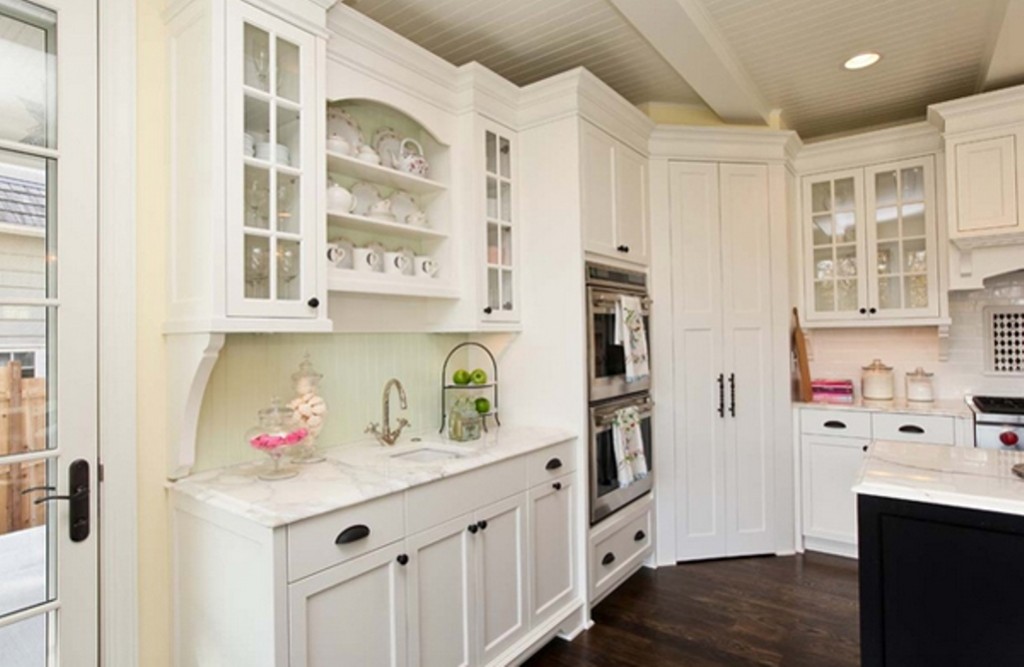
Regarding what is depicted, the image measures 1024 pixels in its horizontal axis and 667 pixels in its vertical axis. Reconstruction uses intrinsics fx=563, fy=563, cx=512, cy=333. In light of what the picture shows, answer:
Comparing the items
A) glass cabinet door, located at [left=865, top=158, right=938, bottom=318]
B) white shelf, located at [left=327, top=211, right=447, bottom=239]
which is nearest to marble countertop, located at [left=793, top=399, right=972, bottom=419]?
glass cabinet door, located at [left=865, top=158, right=938, bottom=318]

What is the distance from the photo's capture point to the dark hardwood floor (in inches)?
94.3

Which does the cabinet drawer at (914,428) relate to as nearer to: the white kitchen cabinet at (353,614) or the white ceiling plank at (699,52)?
the white ceiling plank at (699,52)

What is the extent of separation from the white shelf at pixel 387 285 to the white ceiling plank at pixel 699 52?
1.37 meters

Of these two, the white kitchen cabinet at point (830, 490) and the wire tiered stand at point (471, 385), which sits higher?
the wire tiered stand at point (471, 385)

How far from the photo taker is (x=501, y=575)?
2.23 metres

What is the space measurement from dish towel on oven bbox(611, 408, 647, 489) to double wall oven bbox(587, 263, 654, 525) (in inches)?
1.0

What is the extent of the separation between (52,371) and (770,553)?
363cm

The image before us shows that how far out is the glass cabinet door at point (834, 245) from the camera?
3672 millimetres

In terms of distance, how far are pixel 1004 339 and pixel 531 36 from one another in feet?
10.8

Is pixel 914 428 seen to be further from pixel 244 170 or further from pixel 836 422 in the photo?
pixel 244 170

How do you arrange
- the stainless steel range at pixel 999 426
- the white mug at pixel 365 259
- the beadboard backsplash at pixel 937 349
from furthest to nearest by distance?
the beadboard backsplash at pixel 937 349, the stainless steel range at pixel 999 426, the white mug at pixel 365 259

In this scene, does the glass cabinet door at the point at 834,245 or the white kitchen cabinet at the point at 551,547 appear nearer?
the white kitchen cabinet at the point at 551,547

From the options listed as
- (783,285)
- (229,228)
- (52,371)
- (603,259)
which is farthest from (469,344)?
(783,285)

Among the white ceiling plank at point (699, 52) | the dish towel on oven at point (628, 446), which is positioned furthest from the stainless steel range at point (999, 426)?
the white ceiling plank at point (699, 52)
